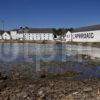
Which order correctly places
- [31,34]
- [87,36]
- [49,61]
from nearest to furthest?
[49,61], [87,36], [31,34]

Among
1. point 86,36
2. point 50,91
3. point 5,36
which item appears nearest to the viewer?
point 50,91

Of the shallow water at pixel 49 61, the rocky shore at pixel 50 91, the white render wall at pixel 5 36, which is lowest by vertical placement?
the shallow water at pixel 49 61

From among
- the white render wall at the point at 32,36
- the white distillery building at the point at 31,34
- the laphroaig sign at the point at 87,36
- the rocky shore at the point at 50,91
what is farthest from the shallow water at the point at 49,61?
the white distillery building at the point at 31,34

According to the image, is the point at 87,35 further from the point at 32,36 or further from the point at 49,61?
the point at 49,61

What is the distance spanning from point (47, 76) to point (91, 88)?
3.87 meters

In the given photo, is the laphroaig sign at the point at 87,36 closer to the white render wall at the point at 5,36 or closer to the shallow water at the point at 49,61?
the shallow water at the point at 49,61

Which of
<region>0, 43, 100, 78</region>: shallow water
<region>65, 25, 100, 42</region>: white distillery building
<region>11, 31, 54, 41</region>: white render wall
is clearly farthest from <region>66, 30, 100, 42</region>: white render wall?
<region>0, 43, 100, 78</region>: shallow water

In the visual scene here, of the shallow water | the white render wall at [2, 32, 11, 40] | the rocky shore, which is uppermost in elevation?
the white render wall at [2, 32, 11, 40]

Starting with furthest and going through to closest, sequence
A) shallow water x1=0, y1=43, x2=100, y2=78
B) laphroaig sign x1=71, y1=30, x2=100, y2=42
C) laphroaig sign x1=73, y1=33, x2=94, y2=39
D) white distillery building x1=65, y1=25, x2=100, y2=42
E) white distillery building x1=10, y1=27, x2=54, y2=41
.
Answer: white distillery building x1=10, y1=27, x2=54, y2=41
laphroaig sign x1=73, y1=33, x2=94, y2=39
white distillery building x1=65, y1=25, x2=100, y2=42
laphroaig sign x1=71, y1=30, x2=100, y2=42
shallow water x1=0, y1=43, x2=100, y2=78

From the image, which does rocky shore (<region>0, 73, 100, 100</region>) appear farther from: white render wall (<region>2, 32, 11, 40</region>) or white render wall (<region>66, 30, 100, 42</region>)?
white render wall (<region>2, 32, 11, 40</region>)

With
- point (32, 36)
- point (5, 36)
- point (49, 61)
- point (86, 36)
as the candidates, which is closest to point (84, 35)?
point (86, 36)

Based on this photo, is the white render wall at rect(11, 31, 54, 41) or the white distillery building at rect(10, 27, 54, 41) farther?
the white distillery building at rect(10, 27, 54, 41)

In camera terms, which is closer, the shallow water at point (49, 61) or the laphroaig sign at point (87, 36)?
the shallow water at point (49, 61)

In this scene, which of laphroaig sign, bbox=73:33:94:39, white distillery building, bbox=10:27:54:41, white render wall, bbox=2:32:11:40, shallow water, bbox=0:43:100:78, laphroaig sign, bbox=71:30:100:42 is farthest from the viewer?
white render wall, bbox=2:32:11:40
